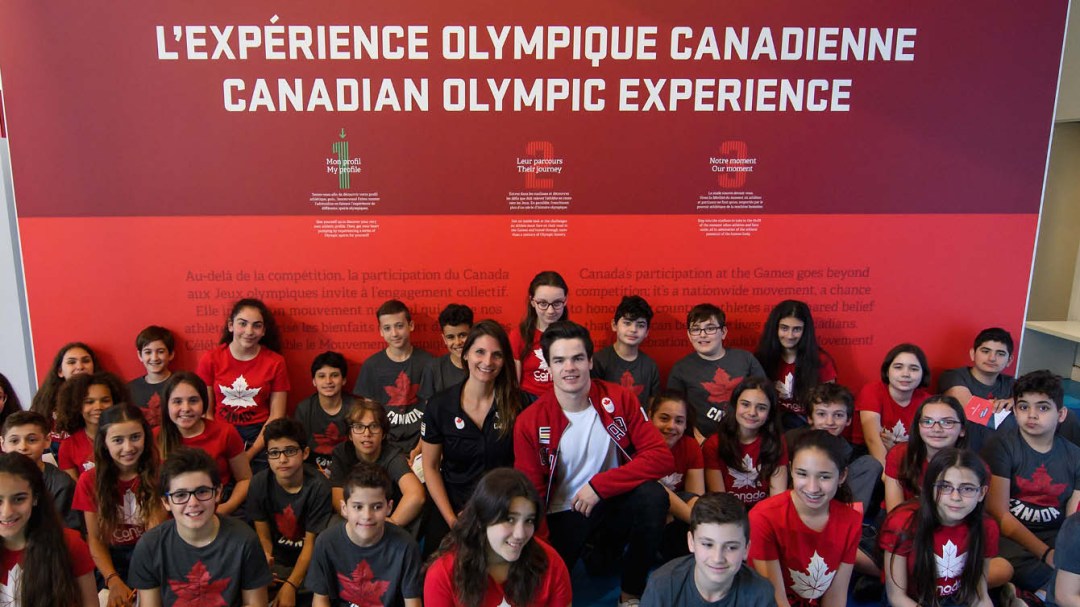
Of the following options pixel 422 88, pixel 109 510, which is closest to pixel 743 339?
pixel 422 88

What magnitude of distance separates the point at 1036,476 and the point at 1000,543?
14.3 inches

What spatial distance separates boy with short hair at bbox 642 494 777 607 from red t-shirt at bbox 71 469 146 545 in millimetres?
2187

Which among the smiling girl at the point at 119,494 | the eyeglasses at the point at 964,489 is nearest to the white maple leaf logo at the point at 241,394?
the smiling girl at the point at 119,494

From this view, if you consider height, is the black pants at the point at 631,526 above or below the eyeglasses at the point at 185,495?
below

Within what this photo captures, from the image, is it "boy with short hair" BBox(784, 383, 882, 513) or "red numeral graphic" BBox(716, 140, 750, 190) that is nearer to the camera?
"boy with short hair" BBox(784, 383, 882, 513)

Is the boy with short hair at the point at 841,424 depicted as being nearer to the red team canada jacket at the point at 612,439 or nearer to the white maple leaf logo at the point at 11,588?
the red team canada jacket at the point at 612,439

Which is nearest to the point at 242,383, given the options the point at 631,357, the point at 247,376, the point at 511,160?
the point at 247,376

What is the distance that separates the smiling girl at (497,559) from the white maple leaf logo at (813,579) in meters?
0.93

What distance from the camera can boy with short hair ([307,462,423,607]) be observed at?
240 cm

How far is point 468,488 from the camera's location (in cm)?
301

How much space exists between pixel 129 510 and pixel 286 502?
2.15 feet

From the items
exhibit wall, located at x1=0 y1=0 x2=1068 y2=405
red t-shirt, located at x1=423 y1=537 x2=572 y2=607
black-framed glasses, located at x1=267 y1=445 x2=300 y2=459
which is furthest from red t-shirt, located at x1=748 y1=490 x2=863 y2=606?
black-framed glasses, located at x1=267 y1=445 x2=300 y2=459

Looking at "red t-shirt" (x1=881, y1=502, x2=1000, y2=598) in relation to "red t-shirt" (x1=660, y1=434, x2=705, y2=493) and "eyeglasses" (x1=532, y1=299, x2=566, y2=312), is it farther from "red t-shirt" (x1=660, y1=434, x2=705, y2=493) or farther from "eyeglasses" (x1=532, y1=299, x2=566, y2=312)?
"eyeglasses" (x1=532, y1=299, x2=566, y2=312)

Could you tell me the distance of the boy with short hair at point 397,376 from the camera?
3.77 m
